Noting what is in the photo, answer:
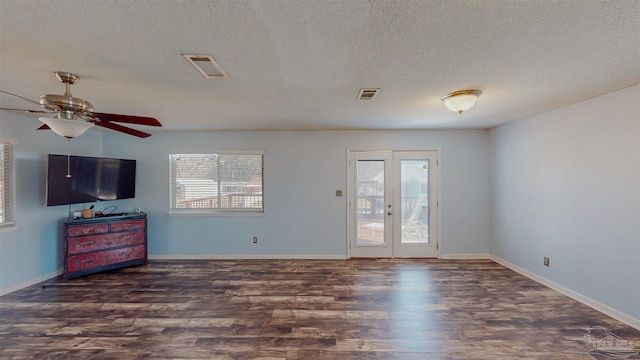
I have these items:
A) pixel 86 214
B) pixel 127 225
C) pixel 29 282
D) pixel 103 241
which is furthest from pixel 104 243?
pixel 29 282

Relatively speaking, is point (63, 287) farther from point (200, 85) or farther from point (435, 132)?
point (435, 132)

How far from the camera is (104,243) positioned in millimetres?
3859

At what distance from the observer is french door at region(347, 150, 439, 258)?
4555 millimetres

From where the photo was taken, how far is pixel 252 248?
459 cm

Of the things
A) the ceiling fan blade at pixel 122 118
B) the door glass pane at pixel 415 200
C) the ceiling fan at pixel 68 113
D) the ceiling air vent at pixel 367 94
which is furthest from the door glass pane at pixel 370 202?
the ceiling fan at pixel 68 113

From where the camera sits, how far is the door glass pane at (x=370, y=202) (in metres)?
4.59

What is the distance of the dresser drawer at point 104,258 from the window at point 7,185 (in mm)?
859

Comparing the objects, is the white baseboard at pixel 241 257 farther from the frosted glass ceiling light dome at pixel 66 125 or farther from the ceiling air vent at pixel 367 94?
the frosted glass ceiling light dome at pixel 66 125

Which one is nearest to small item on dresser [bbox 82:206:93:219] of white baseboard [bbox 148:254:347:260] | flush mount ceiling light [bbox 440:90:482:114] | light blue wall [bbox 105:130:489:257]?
light blue wall [bbox 105:130:489:257]

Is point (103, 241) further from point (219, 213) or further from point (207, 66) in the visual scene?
point (207, 66)

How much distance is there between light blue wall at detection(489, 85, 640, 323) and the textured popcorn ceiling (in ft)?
1.25

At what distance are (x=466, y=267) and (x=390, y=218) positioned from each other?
140 cm

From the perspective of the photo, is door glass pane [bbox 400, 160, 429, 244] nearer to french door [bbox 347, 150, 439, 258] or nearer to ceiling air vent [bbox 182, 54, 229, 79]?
french door [bbox 347, 150, 439, 258]

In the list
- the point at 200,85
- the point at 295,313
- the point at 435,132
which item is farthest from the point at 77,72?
the point at 435,132
